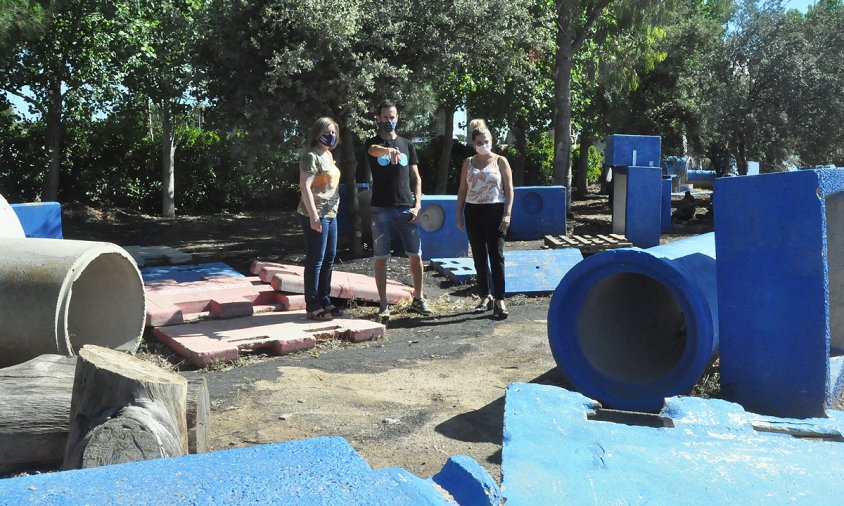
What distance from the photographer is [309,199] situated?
677cm

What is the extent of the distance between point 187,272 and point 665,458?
25.4 feet

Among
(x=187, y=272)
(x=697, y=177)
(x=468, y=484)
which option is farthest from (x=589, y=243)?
(x=697, y=177)

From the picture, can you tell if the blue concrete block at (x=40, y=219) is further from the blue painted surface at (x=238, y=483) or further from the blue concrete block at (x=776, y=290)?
the blue painted surface at (x=238, y=483)

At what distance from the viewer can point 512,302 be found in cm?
854

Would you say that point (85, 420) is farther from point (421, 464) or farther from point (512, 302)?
point (512, 302)

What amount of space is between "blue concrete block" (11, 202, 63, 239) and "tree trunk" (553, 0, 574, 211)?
1097 centimetres

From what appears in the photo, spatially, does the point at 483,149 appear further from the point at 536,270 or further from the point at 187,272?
the point at 187,272

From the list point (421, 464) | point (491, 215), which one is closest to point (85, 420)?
point (421, 464)

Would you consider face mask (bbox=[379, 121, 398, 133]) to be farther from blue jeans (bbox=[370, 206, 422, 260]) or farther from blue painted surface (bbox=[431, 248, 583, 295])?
blue painted surface (bbox=[431, 248, 583, 295])

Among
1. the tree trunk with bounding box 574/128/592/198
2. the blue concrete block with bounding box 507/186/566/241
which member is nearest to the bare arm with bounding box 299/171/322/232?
the blue concrete block with bounding box 507/186/566/241

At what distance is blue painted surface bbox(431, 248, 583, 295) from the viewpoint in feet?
29.0

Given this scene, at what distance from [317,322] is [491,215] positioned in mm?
1794

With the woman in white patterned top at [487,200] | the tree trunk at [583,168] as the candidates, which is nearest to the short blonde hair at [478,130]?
the woman in white patterned top at [487,200]

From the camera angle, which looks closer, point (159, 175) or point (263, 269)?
point (263, 269)
